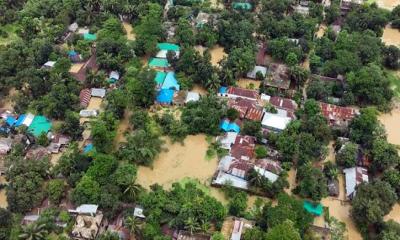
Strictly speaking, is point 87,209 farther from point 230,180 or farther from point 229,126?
point 229,126

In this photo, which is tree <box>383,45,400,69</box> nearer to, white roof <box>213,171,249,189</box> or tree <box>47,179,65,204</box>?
white roof <box>213,171,249,189</box>

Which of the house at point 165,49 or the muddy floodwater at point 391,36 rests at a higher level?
the muddy floodwater at point 391,36

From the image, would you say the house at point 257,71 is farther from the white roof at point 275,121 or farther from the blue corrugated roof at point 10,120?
the blue corrugated roof at point 10,120

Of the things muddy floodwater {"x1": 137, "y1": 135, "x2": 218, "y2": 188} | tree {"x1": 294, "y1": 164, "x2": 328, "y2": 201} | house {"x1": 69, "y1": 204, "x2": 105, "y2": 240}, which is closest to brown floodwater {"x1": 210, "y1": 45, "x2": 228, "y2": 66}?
muddy floodwater {"x1": 137, "y1": 135, "x2": 218, "y2": 188}

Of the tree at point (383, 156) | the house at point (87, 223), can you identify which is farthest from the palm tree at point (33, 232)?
the tree at point (383, 156)

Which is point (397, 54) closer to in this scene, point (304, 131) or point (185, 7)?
point (304, 131)

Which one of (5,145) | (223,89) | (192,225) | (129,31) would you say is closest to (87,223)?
(192,225)

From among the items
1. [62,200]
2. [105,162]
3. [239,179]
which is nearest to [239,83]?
[239,179]
